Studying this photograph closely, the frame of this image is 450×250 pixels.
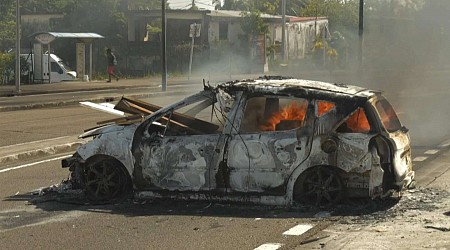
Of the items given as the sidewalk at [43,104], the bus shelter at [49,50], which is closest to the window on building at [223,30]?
the sidewalk at [43,104]

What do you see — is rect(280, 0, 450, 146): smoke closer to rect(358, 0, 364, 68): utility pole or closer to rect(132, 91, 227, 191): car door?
rect(358, 0, 364, 68): utility pole

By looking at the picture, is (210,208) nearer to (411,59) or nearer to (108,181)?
(108,181)

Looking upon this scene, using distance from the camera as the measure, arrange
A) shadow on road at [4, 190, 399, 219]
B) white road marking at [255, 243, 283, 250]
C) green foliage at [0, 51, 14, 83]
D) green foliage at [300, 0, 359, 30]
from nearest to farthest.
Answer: white road marking at [255, 243, 283, 250] < shadow on road at [4, 190, 399, 219] < green foliage at [0, 51, 14, 83] < green foliage at [300, 0, 359, 30]

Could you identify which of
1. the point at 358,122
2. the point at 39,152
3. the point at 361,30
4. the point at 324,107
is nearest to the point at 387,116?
the point at 358,122

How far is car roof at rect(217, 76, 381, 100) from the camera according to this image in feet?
31.8

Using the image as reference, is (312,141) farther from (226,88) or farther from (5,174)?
(5,174)

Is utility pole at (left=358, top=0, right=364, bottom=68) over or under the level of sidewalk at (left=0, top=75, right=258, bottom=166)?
over

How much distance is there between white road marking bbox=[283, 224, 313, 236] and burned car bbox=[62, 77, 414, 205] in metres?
0.91

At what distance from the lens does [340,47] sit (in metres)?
51.3

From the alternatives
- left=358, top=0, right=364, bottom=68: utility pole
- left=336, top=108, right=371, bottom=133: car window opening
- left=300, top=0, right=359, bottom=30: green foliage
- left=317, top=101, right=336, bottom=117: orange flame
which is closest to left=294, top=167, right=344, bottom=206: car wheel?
left=336, top=108, right=371, bottom=133: car window opening

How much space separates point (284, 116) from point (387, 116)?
121 cm

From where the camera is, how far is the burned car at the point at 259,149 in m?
9.43

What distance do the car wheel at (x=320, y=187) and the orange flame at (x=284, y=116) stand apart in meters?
0.71

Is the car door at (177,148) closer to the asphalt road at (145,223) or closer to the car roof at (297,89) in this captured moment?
the asphalt road at (145,223)
